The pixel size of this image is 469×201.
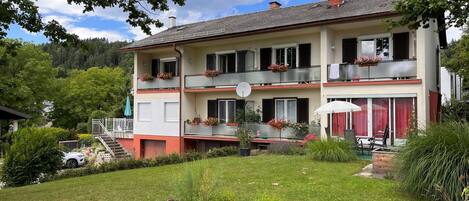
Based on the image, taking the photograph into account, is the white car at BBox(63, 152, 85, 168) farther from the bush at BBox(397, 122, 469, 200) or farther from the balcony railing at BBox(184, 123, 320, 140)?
the bush at BBox(397, 122, 469, 200)

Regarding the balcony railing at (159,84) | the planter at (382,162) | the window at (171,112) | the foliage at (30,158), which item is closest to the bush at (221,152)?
the foliage at (30,158)

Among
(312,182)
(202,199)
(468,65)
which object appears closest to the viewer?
(202,199)

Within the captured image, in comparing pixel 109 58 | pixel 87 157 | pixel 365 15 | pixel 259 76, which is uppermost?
pixel 109 58

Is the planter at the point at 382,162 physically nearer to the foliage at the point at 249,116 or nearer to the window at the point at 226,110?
the foliage at the point at 249,116

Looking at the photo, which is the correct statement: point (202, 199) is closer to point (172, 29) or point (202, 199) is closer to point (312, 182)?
point (312, 182)

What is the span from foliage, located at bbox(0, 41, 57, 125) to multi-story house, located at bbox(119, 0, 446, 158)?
60.8 feet

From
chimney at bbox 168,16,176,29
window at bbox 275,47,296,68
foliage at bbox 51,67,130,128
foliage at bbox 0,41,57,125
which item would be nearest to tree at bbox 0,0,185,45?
window at bbox 275,47,296,68

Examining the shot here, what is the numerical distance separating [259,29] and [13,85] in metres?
28.3

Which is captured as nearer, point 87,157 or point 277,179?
point 277,179

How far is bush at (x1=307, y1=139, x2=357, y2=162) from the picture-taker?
13.4 m

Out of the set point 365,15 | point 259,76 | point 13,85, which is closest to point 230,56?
point 259,76

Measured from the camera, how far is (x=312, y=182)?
9531mm

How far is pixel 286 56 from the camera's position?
23.1m

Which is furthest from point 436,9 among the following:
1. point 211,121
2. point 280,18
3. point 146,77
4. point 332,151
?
A: point 146,77
